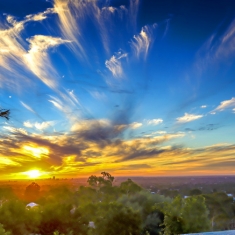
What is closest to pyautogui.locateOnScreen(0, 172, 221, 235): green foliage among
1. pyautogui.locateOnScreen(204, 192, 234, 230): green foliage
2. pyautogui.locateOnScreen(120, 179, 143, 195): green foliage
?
pyautogui.locateOnScreen(204, 192, 234, 230): green foliage

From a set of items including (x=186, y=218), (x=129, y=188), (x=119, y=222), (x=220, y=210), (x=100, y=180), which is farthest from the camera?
(x=100, y=180)

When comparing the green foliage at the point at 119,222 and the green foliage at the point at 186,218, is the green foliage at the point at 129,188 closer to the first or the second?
the green foliage at the point at 119,222

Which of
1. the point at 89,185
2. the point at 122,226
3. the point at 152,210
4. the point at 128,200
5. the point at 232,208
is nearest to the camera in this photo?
the point at 122,226

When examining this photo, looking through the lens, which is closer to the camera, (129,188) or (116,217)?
(116,217)

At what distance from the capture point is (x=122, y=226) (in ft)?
84.8

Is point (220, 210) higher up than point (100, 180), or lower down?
lower down

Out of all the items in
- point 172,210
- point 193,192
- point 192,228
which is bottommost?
point 192,228

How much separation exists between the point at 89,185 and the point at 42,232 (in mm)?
31120

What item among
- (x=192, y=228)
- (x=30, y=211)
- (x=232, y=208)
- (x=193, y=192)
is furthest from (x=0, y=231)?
(x=193, y=192)

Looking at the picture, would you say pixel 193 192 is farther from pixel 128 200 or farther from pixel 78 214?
pixel 78 214

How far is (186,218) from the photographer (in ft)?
77.0

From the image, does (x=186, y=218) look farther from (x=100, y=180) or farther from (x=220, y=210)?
(x=100, y=180)

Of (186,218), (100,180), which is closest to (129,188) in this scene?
(100,180)

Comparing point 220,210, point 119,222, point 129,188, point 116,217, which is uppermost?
point 129,188
